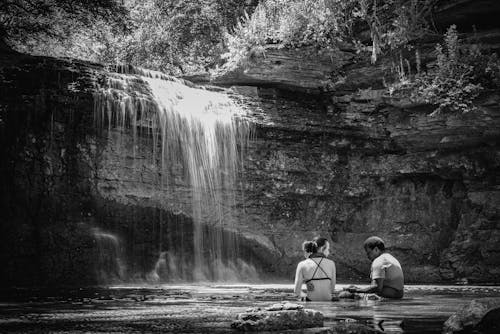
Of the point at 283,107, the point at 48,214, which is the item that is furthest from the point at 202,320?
the point at 283,107

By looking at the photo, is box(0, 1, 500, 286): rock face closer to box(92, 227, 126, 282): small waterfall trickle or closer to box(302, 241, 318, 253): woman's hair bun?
box(92, 227, 126, 282): small waterfall trickle

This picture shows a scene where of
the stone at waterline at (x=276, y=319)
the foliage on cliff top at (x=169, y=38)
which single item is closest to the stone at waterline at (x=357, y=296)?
the stone at waterline at (x=276, y=319)

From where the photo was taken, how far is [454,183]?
20719 millimetres

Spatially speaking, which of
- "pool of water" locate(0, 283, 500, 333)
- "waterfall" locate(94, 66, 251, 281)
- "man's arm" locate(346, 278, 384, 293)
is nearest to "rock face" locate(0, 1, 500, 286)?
"waterfall" locate(94, 66, 251, 281)

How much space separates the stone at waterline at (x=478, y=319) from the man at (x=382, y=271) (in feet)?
11.1

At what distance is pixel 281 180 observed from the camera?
20.0 m

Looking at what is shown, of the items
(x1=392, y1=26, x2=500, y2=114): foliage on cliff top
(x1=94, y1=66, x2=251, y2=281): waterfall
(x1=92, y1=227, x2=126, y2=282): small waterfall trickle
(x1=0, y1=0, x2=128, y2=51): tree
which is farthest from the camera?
(x1=0, y1=0, x2=128, y2=51): tree

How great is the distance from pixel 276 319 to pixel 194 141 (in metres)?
13.0

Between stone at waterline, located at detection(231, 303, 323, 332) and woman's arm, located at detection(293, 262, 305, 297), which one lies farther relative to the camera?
woman's arm, located at detection(293, 262, 305, 297)

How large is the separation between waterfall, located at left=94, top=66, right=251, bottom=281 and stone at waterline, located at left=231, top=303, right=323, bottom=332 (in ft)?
38.1

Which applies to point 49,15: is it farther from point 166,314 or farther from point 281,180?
point 166,314

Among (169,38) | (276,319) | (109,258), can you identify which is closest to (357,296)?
(276,319)

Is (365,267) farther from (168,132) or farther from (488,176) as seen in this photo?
(168,132)

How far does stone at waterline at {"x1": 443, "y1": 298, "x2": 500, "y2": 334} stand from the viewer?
5383 millimetres
